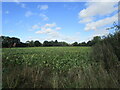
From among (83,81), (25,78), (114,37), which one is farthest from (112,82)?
(114,37)

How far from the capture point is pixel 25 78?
9.30 feet

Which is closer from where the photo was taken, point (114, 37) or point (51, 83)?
point (51, 83)

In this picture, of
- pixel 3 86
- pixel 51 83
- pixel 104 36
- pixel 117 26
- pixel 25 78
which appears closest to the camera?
pixel 3 86

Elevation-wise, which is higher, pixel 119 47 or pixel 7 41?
pixel 7 41

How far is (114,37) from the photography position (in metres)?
4.53

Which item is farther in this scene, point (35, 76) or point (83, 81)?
point (35, 76)

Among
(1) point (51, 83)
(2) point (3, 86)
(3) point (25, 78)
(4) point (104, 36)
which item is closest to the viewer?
(2) point (3, 86)

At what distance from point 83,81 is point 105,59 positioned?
7.34 feet

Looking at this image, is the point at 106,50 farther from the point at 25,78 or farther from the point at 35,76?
the point at 25,78

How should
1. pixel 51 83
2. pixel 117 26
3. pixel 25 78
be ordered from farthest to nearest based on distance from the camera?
pixel 117 26 < pixel 25 78 < pixel 51 83

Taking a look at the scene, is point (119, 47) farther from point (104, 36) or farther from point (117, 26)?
point (104, 36)

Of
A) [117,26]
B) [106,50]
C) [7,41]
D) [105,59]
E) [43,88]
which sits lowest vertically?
[43,88]

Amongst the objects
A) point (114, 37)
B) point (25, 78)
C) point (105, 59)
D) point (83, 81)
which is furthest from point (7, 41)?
point (114, 37)

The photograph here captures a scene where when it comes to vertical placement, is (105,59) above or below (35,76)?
above
